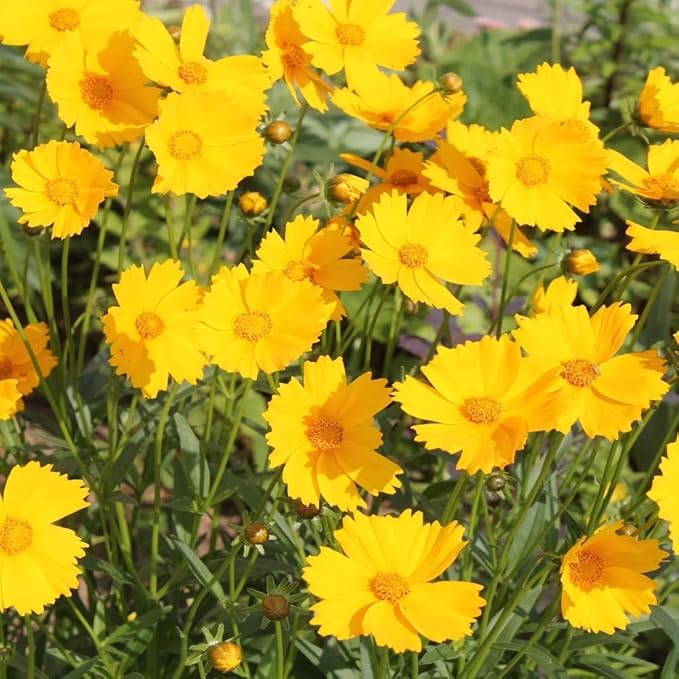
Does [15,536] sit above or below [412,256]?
below

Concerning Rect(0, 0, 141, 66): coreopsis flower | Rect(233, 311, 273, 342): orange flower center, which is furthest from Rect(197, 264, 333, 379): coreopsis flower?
Rect(0, 0, 141, 66): coreopsis flower

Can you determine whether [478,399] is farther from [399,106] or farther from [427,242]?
[399,106]

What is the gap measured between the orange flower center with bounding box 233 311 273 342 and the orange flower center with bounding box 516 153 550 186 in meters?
0.30

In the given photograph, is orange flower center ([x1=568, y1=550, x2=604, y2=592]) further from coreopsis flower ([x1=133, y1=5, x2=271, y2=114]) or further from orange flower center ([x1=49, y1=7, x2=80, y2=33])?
orange flower center ([x1=49, y1=7, x2=80, y2=33])

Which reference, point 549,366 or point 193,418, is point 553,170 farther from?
point 193,418

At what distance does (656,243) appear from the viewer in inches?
36.9

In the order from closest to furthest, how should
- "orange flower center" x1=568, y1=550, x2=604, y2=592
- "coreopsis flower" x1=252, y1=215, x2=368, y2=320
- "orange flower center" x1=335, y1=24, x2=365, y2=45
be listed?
"orange flower center" x1=568, y1=550, x2=604, y2=592
"coreopsis flower" x1=252, y1=215, x2=368, y2=320
"orange flower center" x1=335, y1=24, x2=365, y2=45

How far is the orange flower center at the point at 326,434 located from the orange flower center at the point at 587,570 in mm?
231

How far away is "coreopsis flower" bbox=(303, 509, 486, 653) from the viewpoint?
0.83 metres

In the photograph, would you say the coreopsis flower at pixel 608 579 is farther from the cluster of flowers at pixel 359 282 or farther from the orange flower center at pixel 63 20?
the orange flower center at pixel 63 20

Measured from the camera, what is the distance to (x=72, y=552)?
0.92 meters

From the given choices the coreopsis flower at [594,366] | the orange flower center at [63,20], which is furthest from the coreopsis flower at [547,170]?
the orange flower center at [63,20]

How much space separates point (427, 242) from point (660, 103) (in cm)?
33

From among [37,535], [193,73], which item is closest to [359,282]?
[193,73]
